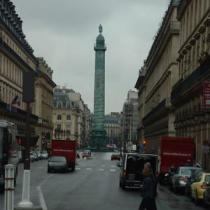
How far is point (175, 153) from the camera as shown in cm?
5156

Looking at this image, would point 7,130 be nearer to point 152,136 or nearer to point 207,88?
point 207,88

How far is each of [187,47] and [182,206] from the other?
4570 cm

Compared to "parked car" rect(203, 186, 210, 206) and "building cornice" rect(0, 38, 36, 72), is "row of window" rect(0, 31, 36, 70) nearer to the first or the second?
"building cornice" rect(0, 38, 36, 72)

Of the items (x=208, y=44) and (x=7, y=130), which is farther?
(x=208, y=44)

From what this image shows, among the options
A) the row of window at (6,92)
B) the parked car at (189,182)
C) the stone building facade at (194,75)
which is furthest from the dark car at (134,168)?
the row of window at (6,92)

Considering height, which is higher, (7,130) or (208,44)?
(208,44)

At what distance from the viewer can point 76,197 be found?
32.4 meters

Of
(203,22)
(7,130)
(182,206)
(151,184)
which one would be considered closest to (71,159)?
(203,22)

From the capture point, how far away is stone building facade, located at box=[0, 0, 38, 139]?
4075 inches

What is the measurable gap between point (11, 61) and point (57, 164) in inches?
1994

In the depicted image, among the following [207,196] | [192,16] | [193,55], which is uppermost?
[192,16]

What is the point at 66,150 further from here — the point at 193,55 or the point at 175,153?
the point at 175,153

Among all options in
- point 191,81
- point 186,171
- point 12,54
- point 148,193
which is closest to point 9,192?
point 148,193

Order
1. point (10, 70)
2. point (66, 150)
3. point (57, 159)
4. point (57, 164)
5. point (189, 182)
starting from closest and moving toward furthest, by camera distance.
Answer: point (189, 182)
point (57, 164)
point (57, 159)
point (66, 150)
point (10, 70)
